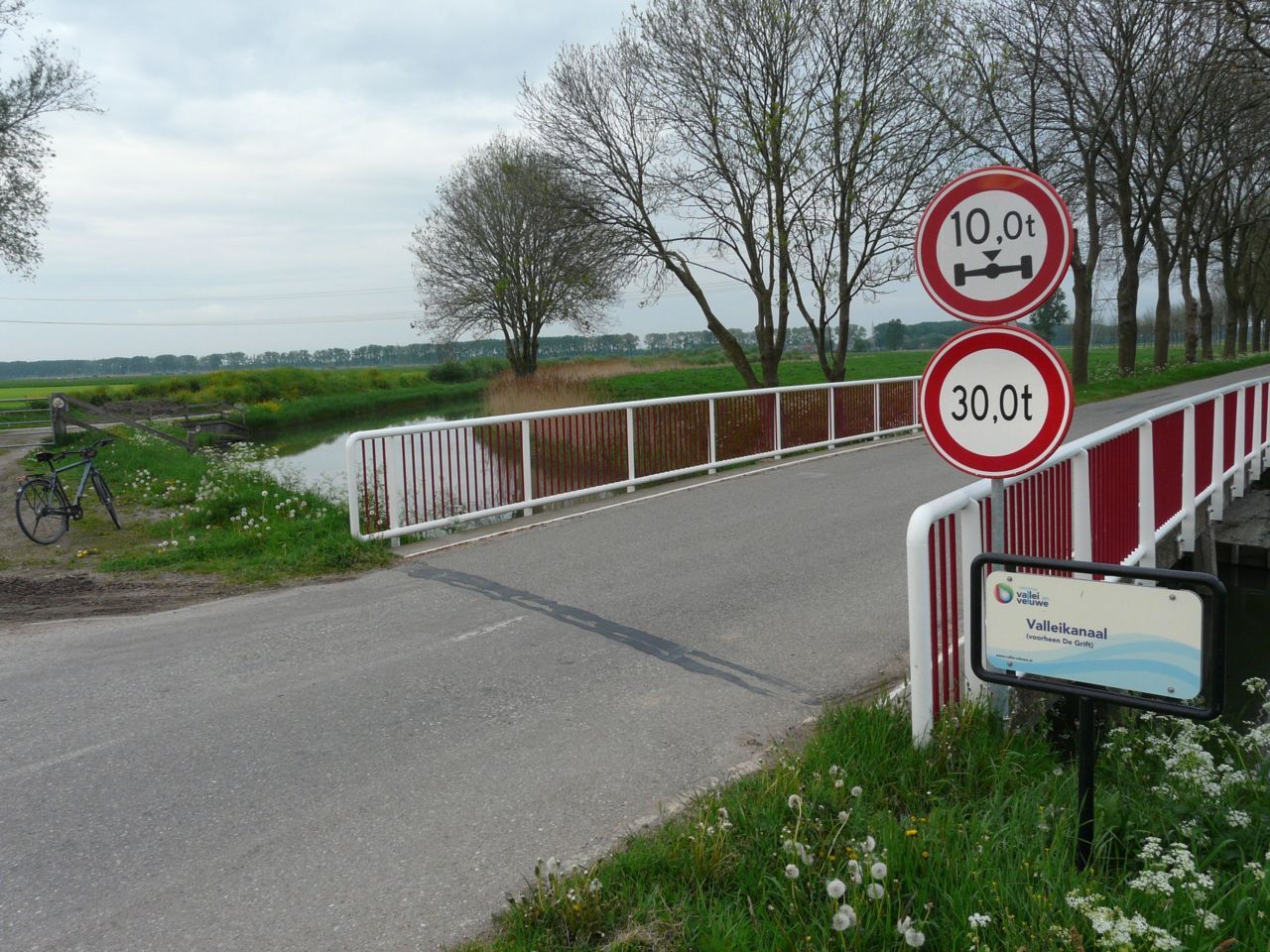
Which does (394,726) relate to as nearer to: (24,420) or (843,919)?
(843,919)

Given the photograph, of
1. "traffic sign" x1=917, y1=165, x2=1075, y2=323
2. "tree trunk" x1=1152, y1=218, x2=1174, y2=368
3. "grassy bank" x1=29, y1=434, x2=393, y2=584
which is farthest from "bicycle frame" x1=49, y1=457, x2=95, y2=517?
"tree trunk" x1=1152, y1=218, x2=1174, y2=368

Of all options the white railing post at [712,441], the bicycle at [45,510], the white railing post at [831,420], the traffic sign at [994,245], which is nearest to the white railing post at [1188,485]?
the traffic sign at [994,245]

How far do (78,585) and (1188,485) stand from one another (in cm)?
1035

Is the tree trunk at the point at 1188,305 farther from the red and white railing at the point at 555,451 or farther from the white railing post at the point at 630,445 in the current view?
the white railing post at the point at 630,445

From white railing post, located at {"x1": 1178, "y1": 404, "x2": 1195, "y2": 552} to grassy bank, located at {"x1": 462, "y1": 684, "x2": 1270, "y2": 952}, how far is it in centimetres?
573

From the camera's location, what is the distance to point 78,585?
30.4 ft

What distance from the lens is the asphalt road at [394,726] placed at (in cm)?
362

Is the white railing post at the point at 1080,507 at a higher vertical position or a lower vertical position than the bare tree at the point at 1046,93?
lower

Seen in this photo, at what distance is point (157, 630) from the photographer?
288 inches

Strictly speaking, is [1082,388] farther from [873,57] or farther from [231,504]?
[231,504]

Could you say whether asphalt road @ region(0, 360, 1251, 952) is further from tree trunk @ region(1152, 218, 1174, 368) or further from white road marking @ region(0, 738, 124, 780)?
tree trunk @ region(1152, 218, 1174, 368)

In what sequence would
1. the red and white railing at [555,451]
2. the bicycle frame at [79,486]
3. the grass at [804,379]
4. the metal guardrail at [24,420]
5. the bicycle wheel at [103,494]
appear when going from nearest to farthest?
the red and white railing at [555,451] < the bicycle frame at [79,486] < the bicycle wheel at [103,494] < the metal guardrail at [24,420] < the grass at [804,379]

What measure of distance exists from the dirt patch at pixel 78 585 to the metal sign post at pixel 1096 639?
6.80 m

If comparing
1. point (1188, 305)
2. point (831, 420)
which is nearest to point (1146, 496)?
point (831, 420)
